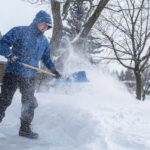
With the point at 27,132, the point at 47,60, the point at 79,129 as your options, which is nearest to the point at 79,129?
the point at 79,129

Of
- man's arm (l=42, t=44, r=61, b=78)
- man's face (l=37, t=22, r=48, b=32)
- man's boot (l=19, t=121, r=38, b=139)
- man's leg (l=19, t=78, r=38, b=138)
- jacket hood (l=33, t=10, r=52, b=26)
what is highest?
jacket hood (l=33, t=10, r=52, b=26)

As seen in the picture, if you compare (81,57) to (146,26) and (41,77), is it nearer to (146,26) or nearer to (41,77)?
(41,77)

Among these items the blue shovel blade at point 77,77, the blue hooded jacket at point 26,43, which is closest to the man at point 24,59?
the blue hooded jacket at point 26,43

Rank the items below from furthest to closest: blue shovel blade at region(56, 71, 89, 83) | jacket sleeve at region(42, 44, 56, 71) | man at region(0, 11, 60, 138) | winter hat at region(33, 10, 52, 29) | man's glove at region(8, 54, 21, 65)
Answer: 1. blue shovel blade at region(56, 71, 89, 83)
2. jacket sleeve at region(42, 44, 56, 71)
3. winter hat at region(33, 10, 52, 29)
4. man at region(0, 11, 60, 138)
5. man's glove at region(8, 54, 21, 65)

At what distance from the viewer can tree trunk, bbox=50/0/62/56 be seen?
6.99 meters

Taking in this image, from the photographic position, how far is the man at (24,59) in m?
2.62

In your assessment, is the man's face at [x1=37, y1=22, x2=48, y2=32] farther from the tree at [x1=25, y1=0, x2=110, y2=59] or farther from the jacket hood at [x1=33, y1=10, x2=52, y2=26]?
the tree at [x1=25, y1=0, x2=110, y2=59]

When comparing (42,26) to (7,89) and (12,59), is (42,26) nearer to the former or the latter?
(12,59)

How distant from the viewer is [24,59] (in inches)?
109

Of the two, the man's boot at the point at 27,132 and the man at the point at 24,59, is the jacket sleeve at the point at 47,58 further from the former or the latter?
the man's boot at the point at 27,132

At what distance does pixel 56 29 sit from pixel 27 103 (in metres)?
4.67

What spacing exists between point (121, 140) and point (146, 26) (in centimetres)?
1253

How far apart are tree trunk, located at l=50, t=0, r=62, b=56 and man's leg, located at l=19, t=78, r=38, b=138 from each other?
13.8ft

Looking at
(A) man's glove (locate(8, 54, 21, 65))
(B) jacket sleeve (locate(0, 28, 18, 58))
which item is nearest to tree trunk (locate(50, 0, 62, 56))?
(B) jacket sleeve (locate(0, 28, 18, 58))
